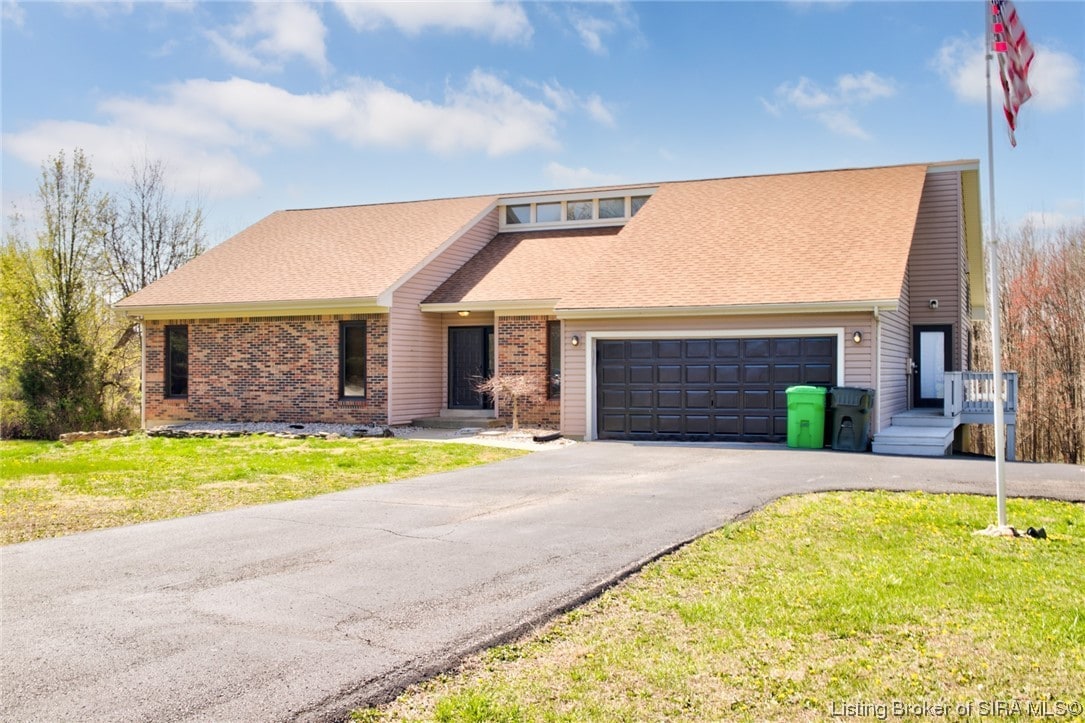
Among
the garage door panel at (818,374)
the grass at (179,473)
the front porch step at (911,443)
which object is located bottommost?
the grass at (179,473)

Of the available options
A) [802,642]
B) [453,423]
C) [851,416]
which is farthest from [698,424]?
[802,642]

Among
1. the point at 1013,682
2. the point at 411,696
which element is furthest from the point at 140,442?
the point at 1013,682

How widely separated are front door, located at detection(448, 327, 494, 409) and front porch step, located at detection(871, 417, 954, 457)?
9.32m

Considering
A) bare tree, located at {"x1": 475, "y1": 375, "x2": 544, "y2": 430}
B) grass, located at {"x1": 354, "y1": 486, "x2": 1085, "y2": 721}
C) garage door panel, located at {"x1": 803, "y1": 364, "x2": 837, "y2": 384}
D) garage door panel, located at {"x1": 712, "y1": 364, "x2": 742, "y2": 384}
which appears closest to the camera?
grass, located at {"x1": 354, "y1": 486, "x2": 1085, "y2": 721}

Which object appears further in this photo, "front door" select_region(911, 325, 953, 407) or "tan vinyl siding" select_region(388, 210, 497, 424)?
"front door" select_region(911, 325, 953, 407)

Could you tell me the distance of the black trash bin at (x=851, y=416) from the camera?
1544 cm

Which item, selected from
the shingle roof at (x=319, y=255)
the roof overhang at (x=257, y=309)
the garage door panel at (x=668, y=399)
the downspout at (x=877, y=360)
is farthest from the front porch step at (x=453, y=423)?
the downspout at (x=877, y=360)

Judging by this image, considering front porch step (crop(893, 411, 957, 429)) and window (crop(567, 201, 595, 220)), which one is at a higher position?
window (crop(567, 201, 595, 220))

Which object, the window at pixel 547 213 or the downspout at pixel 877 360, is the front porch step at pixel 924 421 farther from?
the window at pixel 547 213

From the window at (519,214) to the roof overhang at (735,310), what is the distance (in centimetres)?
778

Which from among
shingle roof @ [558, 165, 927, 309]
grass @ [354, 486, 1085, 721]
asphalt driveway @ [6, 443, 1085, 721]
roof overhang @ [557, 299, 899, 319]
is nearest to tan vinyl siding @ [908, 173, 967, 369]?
shingle roof @ [558, 165, 927, 309]

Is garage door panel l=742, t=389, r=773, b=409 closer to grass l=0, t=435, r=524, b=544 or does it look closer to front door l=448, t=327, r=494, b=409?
grass l=0, t=435, r=524, b=544

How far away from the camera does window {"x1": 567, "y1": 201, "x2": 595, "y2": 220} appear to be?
2447cm

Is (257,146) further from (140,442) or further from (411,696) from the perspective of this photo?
(411,696)
